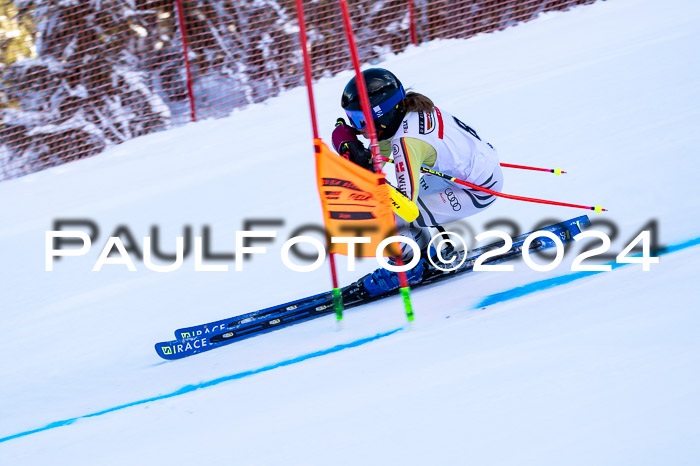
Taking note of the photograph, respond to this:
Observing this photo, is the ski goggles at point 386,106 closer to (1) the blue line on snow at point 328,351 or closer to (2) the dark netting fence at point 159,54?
(1) the blue line on snow at point 328,351

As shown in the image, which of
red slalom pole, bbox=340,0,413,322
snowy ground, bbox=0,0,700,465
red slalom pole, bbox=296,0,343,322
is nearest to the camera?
snowy ground, bbox=0,0,700,465

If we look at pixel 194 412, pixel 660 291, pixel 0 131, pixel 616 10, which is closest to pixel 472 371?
pixel 660 291

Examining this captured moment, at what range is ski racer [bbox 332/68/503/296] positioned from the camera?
10.8 ft

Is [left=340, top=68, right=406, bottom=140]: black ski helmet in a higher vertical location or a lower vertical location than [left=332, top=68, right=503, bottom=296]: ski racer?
higher

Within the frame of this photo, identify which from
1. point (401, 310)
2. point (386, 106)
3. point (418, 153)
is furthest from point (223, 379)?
point (386, 106)

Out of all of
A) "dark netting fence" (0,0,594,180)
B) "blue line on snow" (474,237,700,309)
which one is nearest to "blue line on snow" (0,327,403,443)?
"blue line on snow" (474,237,700,309)

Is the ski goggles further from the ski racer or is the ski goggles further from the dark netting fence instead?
the dark netting fence

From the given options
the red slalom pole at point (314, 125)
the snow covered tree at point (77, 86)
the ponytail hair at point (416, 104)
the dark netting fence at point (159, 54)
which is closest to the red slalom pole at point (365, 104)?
the red slalom pole at point (314, 125)

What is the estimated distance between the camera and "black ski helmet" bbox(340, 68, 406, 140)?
336 centimetres

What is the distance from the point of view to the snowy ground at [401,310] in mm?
2137

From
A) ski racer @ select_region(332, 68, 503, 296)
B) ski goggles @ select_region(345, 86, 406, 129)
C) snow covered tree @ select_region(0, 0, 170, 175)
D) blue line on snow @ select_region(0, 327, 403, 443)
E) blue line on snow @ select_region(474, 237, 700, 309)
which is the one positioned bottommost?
blue line on snow @ select_region(0, 327, 403, 443)

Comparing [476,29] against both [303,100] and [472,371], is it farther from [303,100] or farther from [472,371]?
[472,371]

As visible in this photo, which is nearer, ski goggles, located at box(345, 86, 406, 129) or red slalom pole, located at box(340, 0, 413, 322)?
red slalom pole, located at box(340, 0, 413, 322)

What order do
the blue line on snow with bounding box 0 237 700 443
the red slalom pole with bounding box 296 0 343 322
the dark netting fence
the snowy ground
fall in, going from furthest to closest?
the dark netting fence
the blue line on snow with bounding box 0 237 700 443
the red slalom pole with bounding box 296 0 343 322
the snowy ground
